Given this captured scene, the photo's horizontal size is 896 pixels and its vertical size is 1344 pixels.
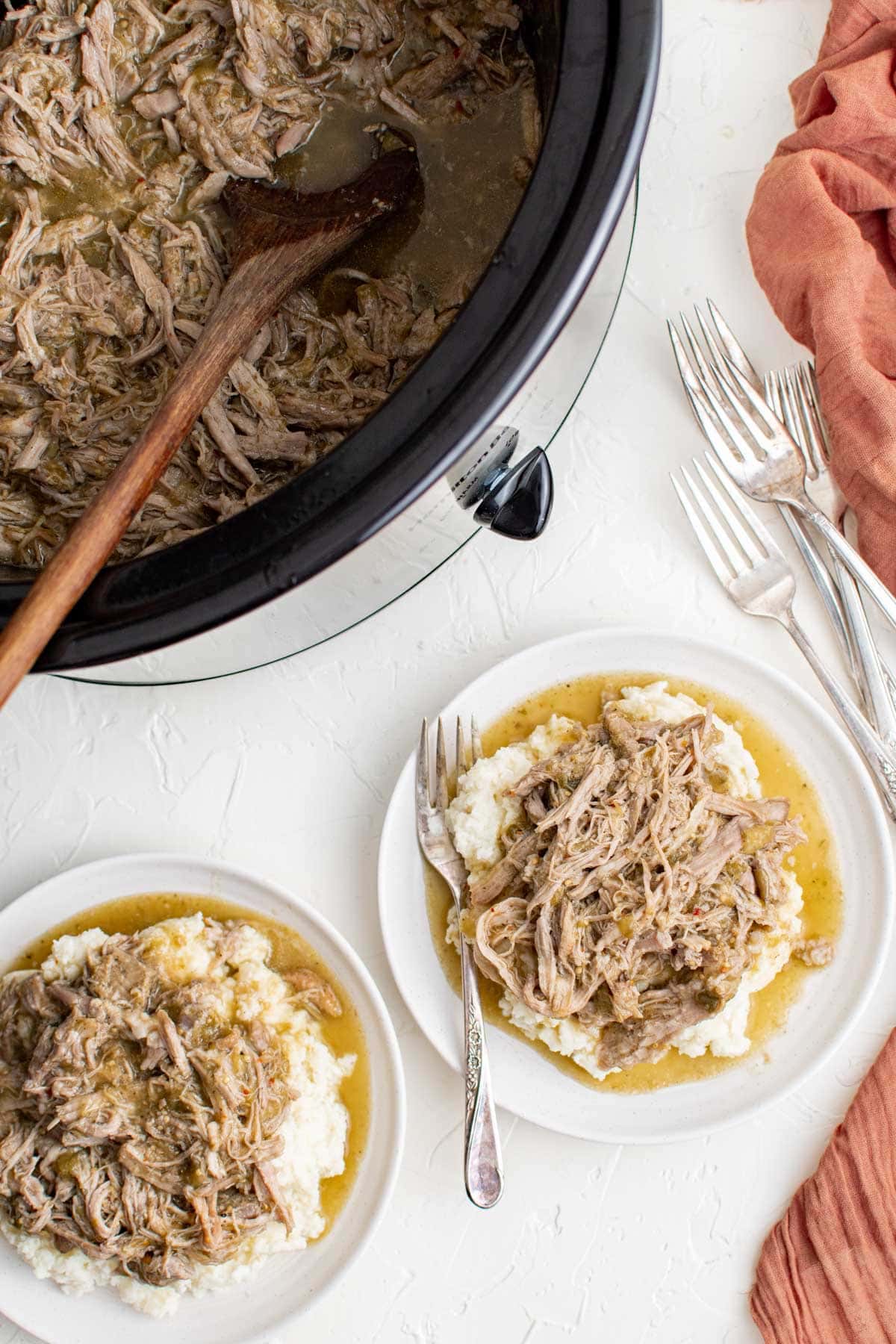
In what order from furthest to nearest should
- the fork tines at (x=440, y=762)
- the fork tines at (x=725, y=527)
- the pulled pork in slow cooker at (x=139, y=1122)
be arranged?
the fork tines at (x=725, y=527), the fork tines at (x=440, y=762), the pulled pork in slow cooker at (x=139, y=1122)

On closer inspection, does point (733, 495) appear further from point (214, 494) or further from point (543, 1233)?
point (543, 1233)

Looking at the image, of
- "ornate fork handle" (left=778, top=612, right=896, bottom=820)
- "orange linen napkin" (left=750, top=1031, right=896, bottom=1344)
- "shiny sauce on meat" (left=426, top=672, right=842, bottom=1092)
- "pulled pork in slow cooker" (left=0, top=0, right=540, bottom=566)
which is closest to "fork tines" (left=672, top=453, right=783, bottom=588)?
"ornate fork handle" (left=778, top=612, right=896, bottom=820)

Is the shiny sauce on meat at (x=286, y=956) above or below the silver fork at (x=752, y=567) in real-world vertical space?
below

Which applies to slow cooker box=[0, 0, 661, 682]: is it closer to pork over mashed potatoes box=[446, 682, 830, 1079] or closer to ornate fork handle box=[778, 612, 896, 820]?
pork over mashed potatoes box=[446, 682, 830, 1079]

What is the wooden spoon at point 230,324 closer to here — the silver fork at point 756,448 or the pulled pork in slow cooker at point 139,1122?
the silver fork at point 756,448

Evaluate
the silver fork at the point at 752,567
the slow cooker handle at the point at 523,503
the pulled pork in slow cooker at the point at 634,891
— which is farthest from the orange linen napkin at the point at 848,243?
the slow cooker handle at the point at 523,503

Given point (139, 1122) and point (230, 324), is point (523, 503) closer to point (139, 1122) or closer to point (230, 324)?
point (230, 324)
